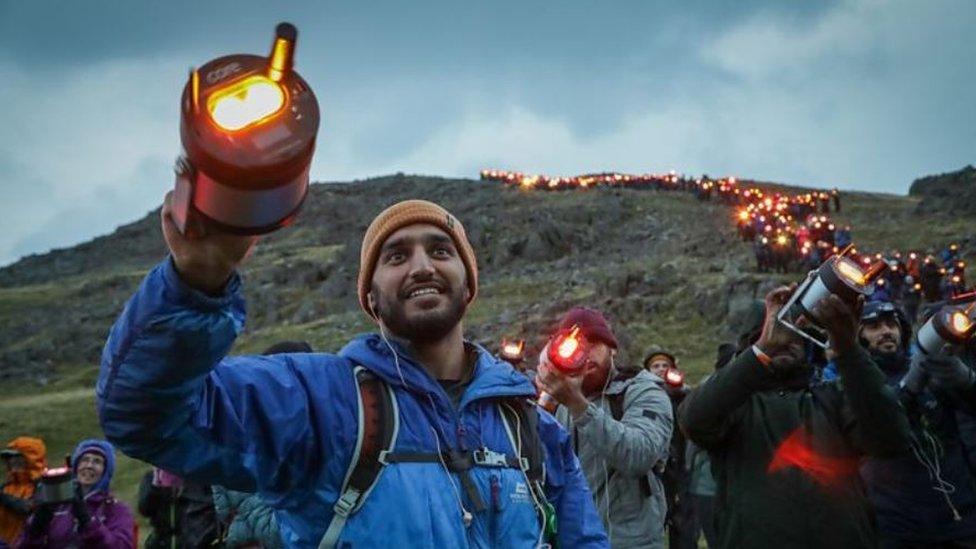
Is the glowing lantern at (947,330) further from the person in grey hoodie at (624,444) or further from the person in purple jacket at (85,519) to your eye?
the person in purple jacket at (85,519)

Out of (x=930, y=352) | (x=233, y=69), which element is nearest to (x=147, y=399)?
(x=233, y=69)

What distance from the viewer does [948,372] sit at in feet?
16.6

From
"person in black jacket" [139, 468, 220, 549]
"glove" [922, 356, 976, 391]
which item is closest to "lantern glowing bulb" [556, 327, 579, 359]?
"glove" [922, 356, 976, 391]

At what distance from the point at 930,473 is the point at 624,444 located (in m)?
2.23

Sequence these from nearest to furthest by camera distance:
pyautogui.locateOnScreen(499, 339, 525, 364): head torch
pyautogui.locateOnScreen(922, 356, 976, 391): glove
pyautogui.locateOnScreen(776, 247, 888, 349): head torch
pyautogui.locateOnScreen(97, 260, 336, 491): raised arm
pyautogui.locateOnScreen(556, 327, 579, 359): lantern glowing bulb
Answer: pyautogui.locateOnScreen(97, 260, 336, 491): raised arm
pyautogui.locateOnScreen(776, 247, 888, 349): head torch
pyautogui.locateOnScreen(556, 327, 579, 359): lantern glowing bulb
pyautogui.locateOnScreen(922, 356, 976, 391): glove
pyautogui.locateOnScreen(499, 339, 525, 364): head torch

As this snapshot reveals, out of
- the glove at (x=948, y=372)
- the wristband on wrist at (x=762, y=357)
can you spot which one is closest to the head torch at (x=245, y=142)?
the wristband on wrist at (x=762, y=357)

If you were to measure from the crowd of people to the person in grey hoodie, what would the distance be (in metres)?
0.01

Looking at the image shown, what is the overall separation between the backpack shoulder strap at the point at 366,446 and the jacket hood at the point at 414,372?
0.05 meters

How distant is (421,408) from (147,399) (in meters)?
0.90

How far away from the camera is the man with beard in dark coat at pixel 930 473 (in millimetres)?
5098

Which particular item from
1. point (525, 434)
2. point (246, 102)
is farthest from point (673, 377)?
point (246, 102)

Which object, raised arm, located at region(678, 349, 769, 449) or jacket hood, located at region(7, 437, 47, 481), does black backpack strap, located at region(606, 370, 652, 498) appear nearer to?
raised arm, located at region(678, 349, 769, 449)

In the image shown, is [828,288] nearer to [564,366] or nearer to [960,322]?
[564,366]

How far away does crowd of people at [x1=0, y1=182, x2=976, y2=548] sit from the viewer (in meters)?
1.75
